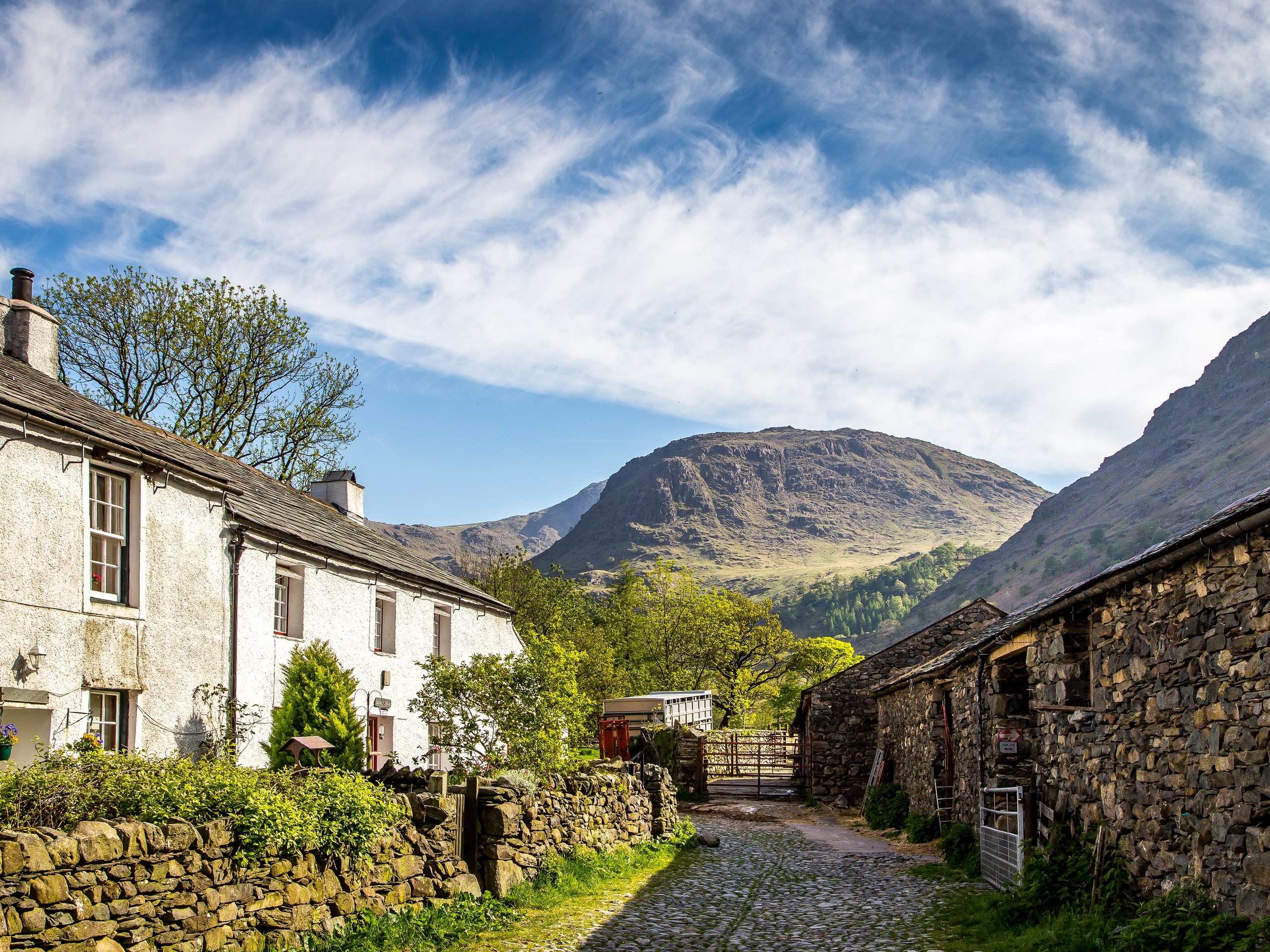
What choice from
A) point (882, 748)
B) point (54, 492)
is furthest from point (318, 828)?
point (882, 748)

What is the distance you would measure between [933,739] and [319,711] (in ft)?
38.5

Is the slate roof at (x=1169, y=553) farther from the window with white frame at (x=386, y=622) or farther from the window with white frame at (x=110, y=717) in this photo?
the window with white frame at (x=386, y=622)

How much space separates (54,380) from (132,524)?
11.4ft

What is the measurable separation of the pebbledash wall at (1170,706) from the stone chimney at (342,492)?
55.2 feet

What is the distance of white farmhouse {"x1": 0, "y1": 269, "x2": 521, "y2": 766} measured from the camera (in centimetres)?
1105

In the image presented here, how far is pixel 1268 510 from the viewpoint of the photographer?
6457 mm

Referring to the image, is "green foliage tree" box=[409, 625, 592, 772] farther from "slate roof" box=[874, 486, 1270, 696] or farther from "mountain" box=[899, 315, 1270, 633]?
"mountain" box=[899, 315, 1270, 633]

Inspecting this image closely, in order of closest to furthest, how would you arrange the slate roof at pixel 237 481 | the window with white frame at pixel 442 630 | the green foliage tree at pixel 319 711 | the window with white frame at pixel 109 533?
the slate roof at pixel 237 481 < the window with white frame at pixel 109 533 < the green foliage tree at pixel 319 711 < the window with white frame at pixel 442 630

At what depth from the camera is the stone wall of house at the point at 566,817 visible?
11305 mm

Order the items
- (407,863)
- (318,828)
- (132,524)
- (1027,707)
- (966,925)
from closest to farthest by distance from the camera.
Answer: (318,828) < (407,863) < (966,925) < (132,524) < (1027,707)

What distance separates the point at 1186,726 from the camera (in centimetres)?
780

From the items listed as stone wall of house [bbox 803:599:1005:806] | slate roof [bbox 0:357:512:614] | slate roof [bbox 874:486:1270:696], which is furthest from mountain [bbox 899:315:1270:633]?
slate roof [bbox 874:486:1270:696]

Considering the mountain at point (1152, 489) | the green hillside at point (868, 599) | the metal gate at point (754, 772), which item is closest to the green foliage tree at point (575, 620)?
the metal gate at point (754, 772)

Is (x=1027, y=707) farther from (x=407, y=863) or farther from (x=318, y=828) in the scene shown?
(x=318, y=828)
